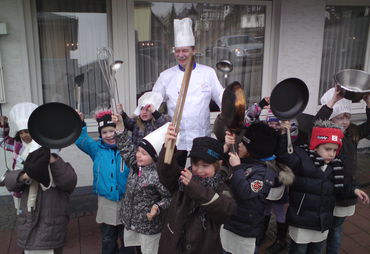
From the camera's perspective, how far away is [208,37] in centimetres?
505

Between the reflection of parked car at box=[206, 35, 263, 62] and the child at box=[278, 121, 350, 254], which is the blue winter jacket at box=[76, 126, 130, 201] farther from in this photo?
the reflection of parked car at box=[206, 35, 263, 62]

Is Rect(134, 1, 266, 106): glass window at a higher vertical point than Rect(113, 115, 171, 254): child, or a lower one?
higher

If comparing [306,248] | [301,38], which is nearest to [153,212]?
[306,248]

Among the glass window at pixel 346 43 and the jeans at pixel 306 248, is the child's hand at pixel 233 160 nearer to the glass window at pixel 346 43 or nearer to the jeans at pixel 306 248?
the jeans at pixel 306 248

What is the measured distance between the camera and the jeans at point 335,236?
293 cm

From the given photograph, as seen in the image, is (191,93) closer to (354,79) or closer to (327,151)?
(327,151)

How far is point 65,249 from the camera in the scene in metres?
3.35

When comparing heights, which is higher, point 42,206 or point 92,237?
point 42,206

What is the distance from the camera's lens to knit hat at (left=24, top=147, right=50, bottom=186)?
2.24 meters

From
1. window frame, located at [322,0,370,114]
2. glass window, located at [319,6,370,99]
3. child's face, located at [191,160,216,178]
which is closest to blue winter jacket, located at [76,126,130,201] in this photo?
child's face, located at [191,160,216,178]

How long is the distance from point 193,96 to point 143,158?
1022mm

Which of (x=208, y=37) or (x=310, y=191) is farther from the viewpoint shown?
(x=208, y=37)

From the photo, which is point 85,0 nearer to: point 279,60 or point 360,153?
point 279,60

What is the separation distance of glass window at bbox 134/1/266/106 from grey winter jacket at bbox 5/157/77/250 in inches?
99.1
